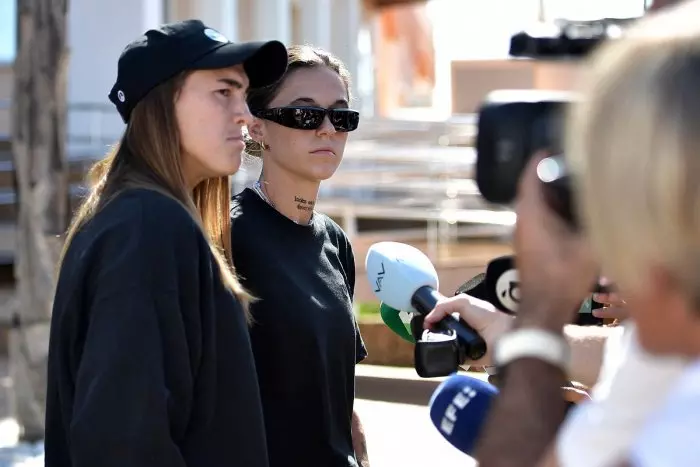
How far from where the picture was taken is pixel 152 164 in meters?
2.26

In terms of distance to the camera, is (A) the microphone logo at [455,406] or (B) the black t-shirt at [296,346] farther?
(B) the black t-shirt at [296,346]

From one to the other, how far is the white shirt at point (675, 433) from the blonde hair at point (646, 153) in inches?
4.0

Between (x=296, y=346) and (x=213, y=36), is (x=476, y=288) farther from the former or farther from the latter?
(x=213, y=36)

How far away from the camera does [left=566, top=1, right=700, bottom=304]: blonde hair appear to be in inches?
44.1

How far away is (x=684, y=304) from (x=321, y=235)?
1820mm

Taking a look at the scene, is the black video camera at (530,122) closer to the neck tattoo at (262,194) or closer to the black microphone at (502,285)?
the black microphone at (502,285)

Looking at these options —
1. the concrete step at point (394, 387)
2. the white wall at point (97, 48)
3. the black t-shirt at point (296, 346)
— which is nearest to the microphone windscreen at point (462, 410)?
the black t-shirt at point (296, 346)

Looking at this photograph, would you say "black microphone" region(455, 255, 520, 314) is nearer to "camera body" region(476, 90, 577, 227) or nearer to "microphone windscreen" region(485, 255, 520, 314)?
"microphone windscreen" region(485, 255, 520, 314)

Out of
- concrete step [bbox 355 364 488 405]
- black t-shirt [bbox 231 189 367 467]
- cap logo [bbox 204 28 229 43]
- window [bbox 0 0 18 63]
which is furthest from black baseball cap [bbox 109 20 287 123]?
window [bbox 0 0 18 63]

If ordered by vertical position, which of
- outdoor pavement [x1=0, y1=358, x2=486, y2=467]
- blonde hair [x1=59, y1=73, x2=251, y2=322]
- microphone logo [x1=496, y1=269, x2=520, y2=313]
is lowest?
outdoor pavement [x1=0, y1=358, x2=486, y2=467]

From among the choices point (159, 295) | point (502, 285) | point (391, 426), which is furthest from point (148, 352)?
point (391, 426)

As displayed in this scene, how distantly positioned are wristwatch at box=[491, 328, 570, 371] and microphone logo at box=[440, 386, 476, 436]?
1.36 ft

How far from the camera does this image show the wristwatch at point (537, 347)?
142cm

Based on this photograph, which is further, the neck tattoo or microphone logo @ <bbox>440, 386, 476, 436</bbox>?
the neck tattoo
